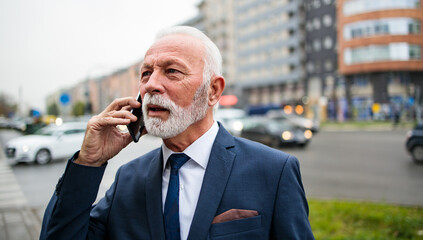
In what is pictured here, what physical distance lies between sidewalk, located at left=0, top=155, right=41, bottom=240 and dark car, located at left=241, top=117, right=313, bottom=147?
11531 mm

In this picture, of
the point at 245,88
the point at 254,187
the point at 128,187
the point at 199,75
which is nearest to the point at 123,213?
the point at 128,187

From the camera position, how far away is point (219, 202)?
4.67ft

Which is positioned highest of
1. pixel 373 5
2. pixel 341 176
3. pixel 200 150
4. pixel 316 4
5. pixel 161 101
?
pixel 316 4

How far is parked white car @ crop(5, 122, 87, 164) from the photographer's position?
23.7 ft

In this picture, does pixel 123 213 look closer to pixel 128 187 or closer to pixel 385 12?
pixel 128 187

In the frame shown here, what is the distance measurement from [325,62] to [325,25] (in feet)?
16.8

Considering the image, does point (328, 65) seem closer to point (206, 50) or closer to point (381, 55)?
point (381, 55)

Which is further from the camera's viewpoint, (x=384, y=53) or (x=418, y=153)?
(x=384, y=53)

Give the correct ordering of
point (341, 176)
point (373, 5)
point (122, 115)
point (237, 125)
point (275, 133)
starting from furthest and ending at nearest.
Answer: point (373, 5) < point (237, 125) < point (275, 133) < point (341, 176) < point (122, 115)

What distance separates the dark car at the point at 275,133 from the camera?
15.4 metres

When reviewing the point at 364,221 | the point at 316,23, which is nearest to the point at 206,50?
the point at 364,221

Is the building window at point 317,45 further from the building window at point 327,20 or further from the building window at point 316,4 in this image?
the building window at point 316,4

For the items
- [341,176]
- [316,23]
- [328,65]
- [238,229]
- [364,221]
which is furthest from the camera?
[316,23]

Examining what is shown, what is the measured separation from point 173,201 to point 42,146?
8.84 m
